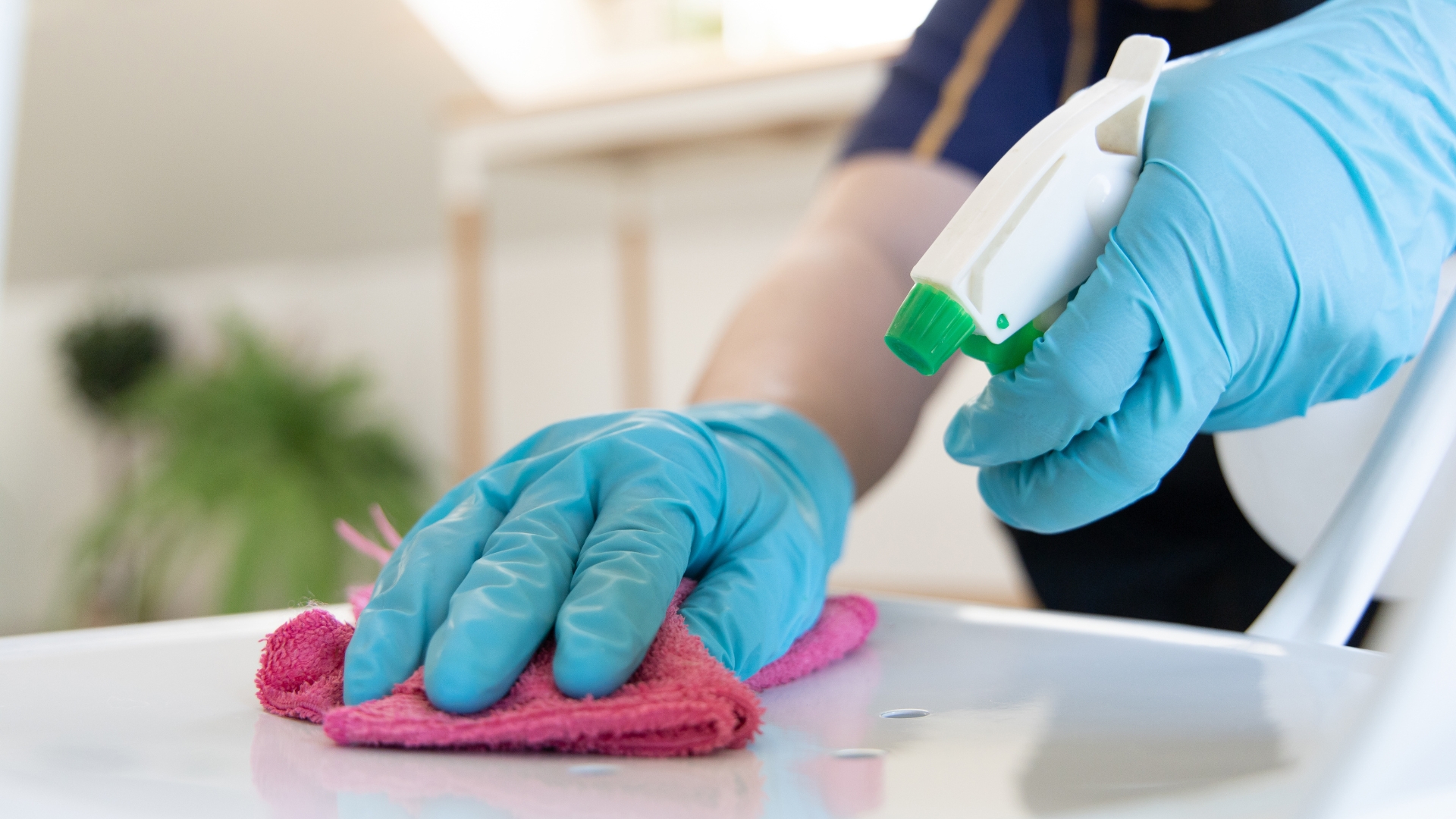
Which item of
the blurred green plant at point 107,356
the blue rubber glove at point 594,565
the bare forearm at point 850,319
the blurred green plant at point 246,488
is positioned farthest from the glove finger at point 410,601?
the blurred green plant at point 107,356

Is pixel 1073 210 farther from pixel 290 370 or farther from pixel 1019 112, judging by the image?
pixel 290 370

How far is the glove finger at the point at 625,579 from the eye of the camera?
0.29 metres

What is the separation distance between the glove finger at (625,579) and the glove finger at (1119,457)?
0.14 meters

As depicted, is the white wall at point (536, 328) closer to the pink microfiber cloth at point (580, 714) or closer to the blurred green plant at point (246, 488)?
the blurred green plant at point (246, 488)

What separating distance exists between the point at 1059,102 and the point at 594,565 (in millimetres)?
638

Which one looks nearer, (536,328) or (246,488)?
(246,488)

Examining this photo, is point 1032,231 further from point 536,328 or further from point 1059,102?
point 536,328

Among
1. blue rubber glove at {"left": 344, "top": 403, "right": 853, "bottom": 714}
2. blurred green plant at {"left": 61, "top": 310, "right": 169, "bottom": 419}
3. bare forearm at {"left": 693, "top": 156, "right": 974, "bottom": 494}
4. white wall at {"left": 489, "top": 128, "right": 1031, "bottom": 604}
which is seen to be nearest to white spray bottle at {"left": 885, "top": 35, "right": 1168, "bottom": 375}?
blue rubber glove at {"left": 344, "top": 403, "right": 853, "bottom": 714}

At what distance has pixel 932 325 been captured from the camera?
318 millimetres

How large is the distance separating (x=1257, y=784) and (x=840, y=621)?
22 cm

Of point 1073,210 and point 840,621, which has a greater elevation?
point 1073,210

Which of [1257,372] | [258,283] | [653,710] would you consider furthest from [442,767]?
[258,283]

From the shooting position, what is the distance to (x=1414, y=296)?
42 centimetres

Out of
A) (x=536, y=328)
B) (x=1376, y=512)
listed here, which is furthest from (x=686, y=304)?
(x=1376, y=512)
